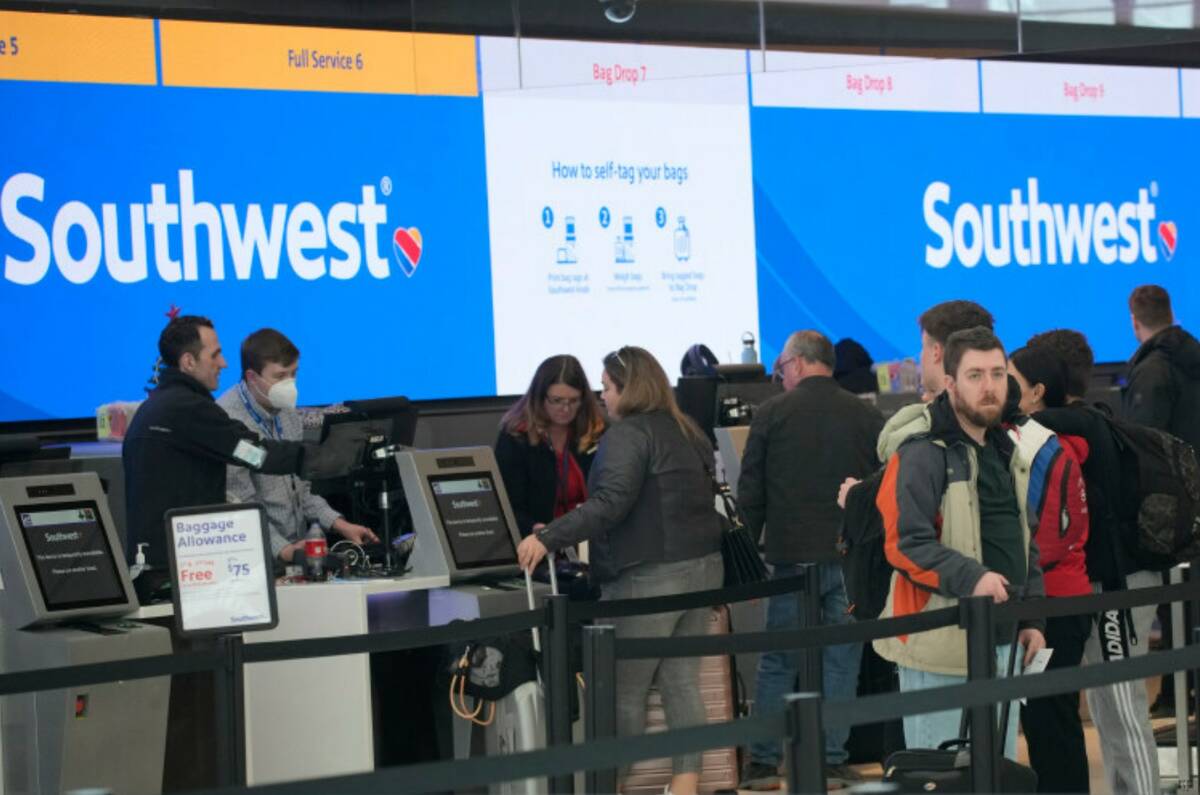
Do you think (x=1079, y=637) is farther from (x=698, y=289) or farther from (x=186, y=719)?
(x=698, y=289)

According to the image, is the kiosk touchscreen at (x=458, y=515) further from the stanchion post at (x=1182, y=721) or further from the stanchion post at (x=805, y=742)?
the stanchion post at (x=805, y=742)

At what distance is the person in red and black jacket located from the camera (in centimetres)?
490

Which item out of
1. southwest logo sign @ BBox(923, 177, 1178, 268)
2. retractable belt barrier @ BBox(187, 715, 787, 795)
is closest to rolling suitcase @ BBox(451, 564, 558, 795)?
retractable belt barrier @ BBox(187, 715, 787, 795)

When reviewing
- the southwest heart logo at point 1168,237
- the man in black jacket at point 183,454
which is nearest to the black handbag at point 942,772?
the man in black jacket at point 183,454

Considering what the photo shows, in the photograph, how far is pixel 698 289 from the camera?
11469mm

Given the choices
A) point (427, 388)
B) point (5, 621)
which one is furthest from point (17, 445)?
point (427, 388)

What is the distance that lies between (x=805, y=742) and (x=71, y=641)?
9.21 feet

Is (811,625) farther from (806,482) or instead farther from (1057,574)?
(806,482)

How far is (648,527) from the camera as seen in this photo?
590cm

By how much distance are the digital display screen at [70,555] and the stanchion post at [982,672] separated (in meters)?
2.59

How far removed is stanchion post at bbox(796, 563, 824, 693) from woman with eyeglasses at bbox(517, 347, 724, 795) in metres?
0.51

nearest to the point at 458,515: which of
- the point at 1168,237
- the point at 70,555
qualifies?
the point at 70,555

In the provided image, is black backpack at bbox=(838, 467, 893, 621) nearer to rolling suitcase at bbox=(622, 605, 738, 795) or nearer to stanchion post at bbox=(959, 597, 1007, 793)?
stanchion post at bbox=(959, 597, 1007, 793)

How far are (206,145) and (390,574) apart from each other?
4.10 meters
